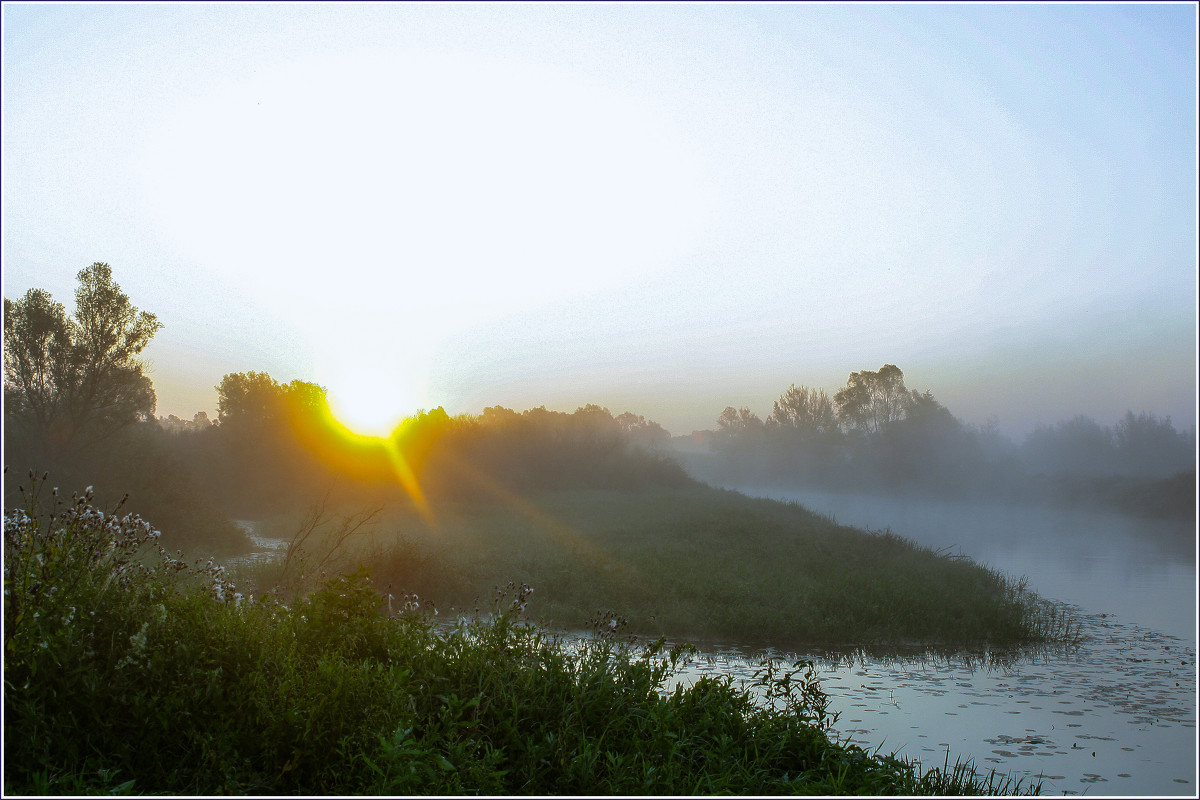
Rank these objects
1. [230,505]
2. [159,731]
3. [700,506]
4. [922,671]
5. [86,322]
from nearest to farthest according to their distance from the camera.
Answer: [159,731] < [922,671] < [86,322] < [700,506] < [230,505]

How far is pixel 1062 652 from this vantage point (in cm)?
1402

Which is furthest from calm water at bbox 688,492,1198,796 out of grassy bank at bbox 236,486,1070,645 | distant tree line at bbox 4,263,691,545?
distant tree line at bbox 4,263,691,545

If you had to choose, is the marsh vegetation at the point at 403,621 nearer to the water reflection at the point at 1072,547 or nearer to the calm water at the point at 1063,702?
the calm water at the point at 1063,702

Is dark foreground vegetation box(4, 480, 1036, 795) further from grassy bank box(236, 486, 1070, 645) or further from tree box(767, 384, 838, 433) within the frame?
tree box(767, 384, 838, 433)

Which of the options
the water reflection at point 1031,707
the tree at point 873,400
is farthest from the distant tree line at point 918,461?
the water reflection at point 1031,707

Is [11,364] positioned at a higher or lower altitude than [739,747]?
higher

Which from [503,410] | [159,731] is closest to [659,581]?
[159,731]

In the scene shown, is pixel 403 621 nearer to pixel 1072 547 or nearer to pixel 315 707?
pixel 315 707

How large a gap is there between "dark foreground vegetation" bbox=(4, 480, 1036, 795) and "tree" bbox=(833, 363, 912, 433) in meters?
49.1

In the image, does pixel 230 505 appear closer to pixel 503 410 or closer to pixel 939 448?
pixel 503 410

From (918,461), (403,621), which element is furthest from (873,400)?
(403,621)

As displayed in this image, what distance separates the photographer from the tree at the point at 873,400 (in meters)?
52.4

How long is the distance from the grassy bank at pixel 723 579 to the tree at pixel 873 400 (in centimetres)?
3041

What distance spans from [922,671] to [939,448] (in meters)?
57.8
